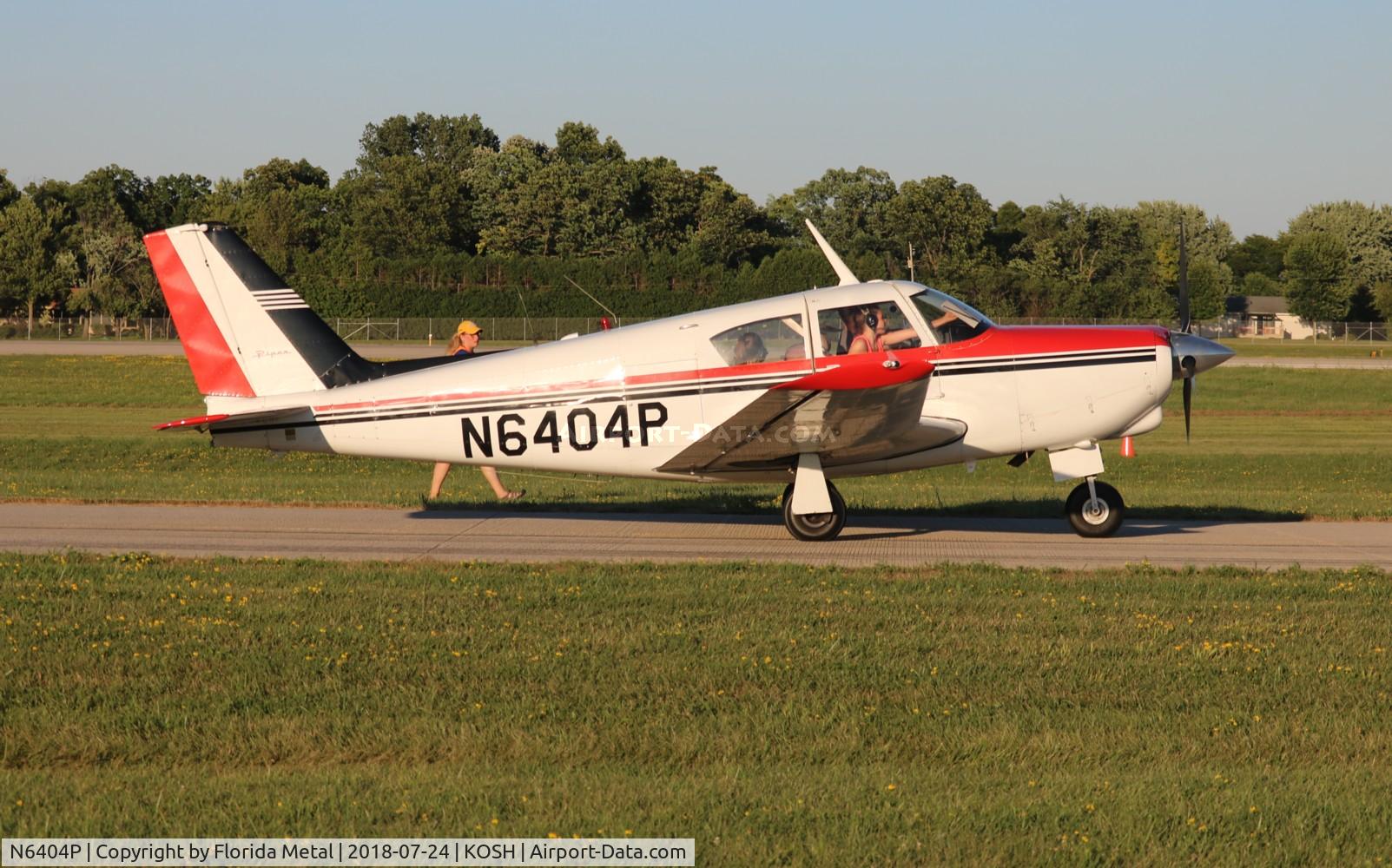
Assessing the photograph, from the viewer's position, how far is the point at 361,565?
11734 millimetres

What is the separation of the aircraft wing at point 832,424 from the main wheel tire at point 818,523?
47 cm

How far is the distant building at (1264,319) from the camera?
114 m

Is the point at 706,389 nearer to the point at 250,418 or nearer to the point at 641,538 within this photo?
the point at 641,538

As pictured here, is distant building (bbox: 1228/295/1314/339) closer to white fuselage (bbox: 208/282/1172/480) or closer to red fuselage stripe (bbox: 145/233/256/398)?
white fuselage (bbox: 208/282/1172/480)

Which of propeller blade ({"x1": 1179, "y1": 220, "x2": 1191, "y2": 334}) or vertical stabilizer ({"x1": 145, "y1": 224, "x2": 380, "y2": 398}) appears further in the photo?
propeller blade ({"x1": 1179, "y1": 220, "x2": 1191, "y2": 334})

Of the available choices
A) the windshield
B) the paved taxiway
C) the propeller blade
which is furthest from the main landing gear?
the propeller blade

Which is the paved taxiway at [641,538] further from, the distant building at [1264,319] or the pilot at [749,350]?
the distant building at [1264,319]

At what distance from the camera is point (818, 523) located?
45.6ft

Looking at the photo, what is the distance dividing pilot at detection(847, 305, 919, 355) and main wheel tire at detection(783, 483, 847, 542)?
5.14 feet

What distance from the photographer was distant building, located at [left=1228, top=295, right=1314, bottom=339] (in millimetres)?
114500

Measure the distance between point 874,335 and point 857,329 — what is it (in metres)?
0.17

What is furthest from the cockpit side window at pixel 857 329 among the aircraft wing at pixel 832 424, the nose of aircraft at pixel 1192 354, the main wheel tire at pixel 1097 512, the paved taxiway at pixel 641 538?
the nose of aircraft at pixel 1192 354

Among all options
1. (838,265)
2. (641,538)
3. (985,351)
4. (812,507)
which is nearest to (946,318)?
(985,351)

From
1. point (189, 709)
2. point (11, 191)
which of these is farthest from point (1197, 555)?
point (11, 191)
